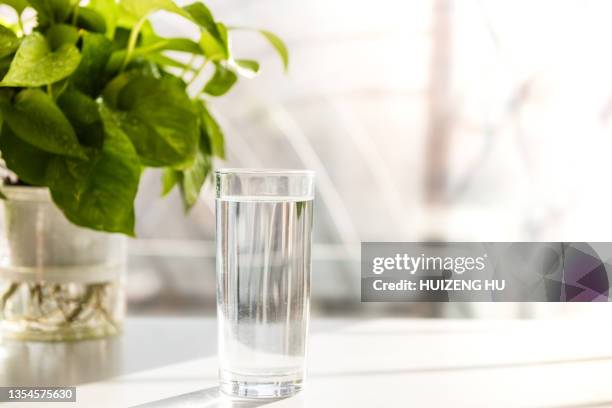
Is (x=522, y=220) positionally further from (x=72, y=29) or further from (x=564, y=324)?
(x=72, y=29)

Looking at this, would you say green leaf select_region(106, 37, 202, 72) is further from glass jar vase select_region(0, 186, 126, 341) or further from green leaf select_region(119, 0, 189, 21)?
glass jar vase select_region(0, 186, 126, 341)

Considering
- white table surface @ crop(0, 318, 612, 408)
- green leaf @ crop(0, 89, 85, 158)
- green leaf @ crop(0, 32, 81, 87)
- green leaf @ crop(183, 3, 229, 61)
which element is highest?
green leaf @ crop(183, 3, 229, 61)

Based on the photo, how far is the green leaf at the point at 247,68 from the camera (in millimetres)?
672

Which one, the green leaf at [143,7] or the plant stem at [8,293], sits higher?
the green leaf at [143,7]

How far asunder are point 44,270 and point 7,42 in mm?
224

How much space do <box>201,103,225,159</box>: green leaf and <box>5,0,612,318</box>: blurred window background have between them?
1.87 meters

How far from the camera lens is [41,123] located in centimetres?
63

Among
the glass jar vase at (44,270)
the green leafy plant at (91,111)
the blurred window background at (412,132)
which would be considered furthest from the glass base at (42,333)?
the blurred window background at (412,132)

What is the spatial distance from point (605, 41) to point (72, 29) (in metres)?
2.29

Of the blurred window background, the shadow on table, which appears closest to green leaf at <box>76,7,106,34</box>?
the shadow on table

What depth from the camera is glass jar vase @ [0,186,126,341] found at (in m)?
0.73

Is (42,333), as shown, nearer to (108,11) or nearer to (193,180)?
(193,180)

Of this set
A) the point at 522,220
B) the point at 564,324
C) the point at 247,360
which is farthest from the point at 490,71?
the point at 247,360

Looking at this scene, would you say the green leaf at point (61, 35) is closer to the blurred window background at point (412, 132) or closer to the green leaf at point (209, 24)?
the green leaf at point (209, 24)
